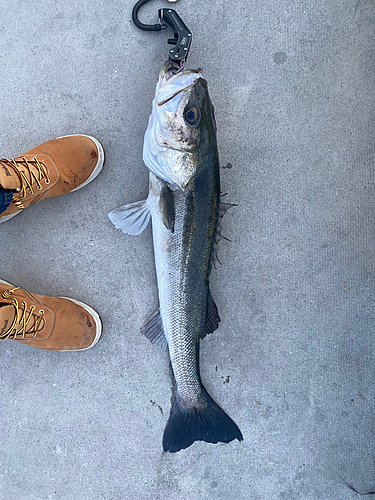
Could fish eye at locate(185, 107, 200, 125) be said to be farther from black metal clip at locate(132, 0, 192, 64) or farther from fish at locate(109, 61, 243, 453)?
black metal clip at locate(132, 0, 192, 64)

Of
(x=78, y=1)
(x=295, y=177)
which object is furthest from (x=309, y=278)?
(x=78, y=1)

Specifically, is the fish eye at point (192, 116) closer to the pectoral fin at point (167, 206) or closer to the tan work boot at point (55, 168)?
the pectoral fin at point (167, 206)

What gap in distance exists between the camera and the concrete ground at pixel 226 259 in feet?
6.59

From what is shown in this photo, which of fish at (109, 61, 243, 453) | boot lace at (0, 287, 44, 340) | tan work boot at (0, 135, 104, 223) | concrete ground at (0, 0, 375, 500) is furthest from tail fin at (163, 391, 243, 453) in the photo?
tan work boot at (0, 135, 104, 223)

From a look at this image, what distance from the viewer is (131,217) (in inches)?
74.4

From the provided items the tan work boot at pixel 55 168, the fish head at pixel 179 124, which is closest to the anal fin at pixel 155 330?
the fish head at pixel 179 124

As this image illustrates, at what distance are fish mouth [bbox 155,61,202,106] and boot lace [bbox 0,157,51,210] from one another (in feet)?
2.61

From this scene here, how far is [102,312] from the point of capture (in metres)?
2.07


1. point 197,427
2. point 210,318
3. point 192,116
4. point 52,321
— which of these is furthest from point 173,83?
point 197,427

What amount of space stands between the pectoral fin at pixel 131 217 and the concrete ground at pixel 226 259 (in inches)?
6.0

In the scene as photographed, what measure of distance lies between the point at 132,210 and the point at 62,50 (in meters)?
1.11

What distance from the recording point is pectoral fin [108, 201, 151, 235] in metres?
1.88

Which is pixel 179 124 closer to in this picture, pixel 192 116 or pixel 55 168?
pixel 192 116

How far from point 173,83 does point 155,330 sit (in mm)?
1323
